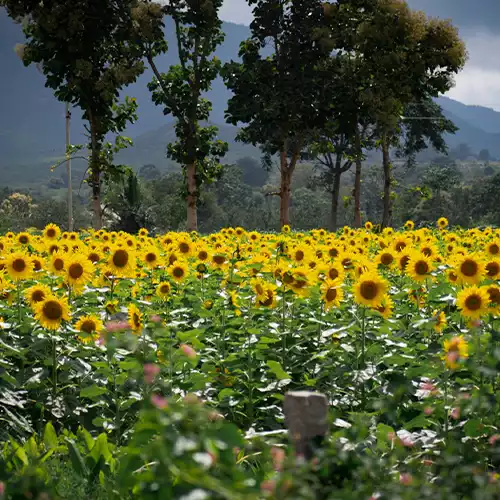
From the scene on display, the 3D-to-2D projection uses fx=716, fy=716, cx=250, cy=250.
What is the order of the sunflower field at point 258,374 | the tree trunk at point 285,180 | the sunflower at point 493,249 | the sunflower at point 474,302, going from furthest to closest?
the tree trunk at point 285,180, the sunflower at point 493,249, the sunflower at point 474,302, the sunflower field at point 258,374

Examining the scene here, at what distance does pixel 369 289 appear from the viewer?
5473mm

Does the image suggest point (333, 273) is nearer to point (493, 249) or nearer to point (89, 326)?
point (493, 249)

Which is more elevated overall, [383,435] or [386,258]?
[386,258]

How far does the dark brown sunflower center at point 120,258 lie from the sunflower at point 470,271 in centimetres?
301

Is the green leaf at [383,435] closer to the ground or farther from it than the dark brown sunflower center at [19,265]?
closer to the ground

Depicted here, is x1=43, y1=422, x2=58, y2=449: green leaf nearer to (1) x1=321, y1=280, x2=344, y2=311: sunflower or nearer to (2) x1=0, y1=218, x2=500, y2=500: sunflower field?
(2) x1=0, y1=218, x2=500, y2=500: sunflower field

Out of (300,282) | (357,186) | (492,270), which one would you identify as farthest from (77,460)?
(357,186)

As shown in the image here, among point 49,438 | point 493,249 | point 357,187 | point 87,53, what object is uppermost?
point 87,53

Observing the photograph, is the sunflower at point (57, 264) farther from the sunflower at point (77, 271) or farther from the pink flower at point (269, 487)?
the pink flower at point (269, 487)

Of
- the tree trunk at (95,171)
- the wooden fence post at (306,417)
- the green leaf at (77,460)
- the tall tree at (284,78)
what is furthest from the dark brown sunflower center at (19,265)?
the tall tree at (284,78)

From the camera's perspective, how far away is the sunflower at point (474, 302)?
202 inches

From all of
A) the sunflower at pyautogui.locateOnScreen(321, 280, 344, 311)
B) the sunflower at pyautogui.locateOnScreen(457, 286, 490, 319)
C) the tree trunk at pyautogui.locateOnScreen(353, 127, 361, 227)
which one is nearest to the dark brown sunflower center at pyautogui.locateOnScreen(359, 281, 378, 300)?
the sunflower at pyautogui.locateOnScreen(321, 280, 344, 311)

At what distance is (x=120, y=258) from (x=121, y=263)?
0.05 meters

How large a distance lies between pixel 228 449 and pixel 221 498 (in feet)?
0.82
